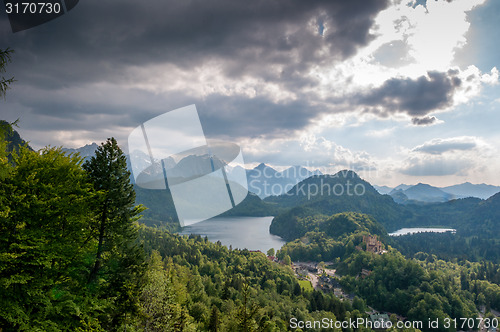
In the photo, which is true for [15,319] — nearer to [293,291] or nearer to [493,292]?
[293,291]

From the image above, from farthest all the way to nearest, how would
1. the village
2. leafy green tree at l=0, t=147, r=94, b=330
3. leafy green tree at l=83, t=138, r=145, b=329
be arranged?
the village → leafy green tree at l=83, t=138, r=145, b=329 → leafy green tree at l=0, t=147, r=94, b=330

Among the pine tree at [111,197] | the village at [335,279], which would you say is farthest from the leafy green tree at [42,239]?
the village at [335,279]

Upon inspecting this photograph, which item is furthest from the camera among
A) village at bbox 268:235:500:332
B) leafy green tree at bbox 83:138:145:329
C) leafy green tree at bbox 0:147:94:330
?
village at bbox 268:235:500:332

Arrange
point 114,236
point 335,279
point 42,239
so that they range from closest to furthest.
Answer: point 42,239
point 114,236
point 335,279

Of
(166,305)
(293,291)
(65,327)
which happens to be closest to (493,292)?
(293,291)

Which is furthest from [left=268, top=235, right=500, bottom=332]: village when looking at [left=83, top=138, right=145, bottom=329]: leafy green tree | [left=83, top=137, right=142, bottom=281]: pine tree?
[left=83, top=137, right=142, bottom=281]: pine tree

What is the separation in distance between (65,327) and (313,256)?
371 ft

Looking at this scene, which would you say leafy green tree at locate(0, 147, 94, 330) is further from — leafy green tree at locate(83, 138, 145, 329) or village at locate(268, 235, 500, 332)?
village at locate(268, 235, 500, 332)

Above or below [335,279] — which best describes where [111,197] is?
above

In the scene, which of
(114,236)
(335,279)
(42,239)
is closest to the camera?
(42,239)

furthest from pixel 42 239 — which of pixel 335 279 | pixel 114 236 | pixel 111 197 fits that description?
pixel 335 279

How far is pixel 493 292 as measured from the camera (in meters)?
67.2

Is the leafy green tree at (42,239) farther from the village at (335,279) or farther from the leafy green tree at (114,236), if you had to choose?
the village at (335,279)

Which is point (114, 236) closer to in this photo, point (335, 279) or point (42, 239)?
point (42, 239)
